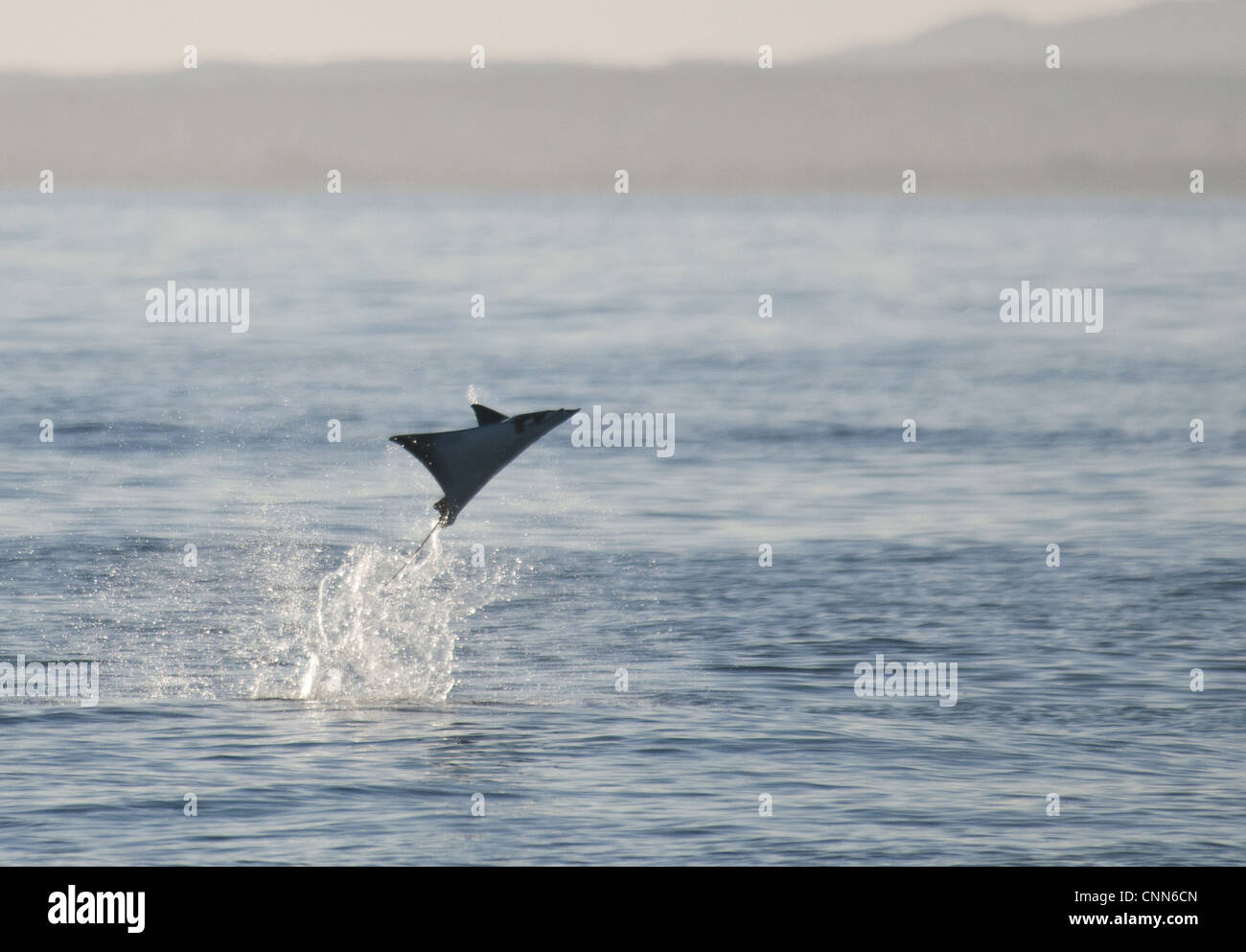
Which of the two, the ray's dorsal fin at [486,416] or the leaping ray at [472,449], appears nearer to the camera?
the leaping ray at [472,449]

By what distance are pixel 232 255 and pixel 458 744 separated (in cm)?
10962

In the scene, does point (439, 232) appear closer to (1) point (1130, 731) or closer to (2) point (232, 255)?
(2) point (232, 255)

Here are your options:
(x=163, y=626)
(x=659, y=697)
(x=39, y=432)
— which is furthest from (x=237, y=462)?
(x=659, y=697)

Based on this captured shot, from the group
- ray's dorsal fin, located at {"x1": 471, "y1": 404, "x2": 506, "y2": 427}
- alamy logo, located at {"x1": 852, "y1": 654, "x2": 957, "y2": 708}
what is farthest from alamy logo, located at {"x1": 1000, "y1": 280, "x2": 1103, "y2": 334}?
ray's dorsal fin, located at {"x1": 471, "y1": 404, "x2": 506, "y2": 427}

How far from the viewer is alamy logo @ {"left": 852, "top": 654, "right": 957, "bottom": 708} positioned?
1839 centimetres

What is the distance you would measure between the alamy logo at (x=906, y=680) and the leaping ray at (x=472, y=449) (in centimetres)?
463

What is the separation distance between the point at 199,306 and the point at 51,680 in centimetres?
7782

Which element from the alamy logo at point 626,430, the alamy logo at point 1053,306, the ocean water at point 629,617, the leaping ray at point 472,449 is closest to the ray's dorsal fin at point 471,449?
the leaping ray at point 472,449

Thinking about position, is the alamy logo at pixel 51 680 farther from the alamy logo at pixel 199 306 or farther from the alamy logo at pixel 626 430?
the alamy logo at pixel 199 306

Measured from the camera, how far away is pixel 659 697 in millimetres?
18094

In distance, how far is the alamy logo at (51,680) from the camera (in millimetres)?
17719

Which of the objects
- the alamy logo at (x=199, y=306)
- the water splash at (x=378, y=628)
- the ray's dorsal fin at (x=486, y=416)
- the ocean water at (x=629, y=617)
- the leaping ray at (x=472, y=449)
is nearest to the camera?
the ocean water at (x=629, y=617)

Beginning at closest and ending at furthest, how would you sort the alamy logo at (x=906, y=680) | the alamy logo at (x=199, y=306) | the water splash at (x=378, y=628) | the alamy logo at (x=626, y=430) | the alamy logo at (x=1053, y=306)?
1. the alamy logo at (x=906, y=680)
2. the water splash at (x=378, y=628)
3. the alamy logo at (x=626, y=430)
4. the alamy logo at (x=199, y=306)
5. the alamy logo at (x=1053, y=306)

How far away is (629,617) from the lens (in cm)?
2206
